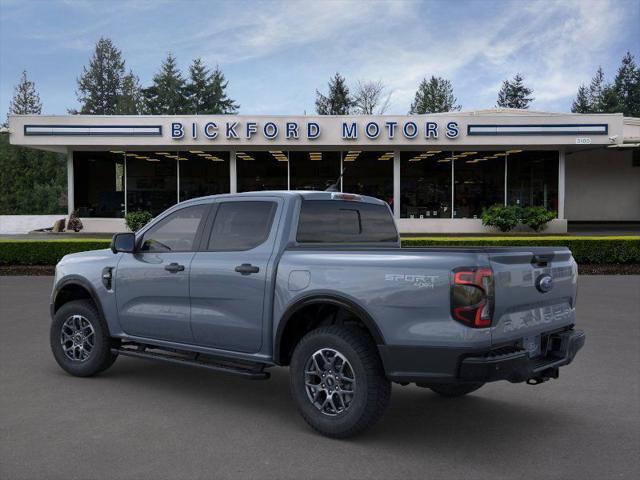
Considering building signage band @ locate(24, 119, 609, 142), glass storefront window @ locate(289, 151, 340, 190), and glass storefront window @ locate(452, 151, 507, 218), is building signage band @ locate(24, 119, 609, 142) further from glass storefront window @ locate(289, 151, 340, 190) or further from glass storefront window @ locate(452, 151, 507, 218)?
glass storefront window @ locate(452, 151, 507, 218)

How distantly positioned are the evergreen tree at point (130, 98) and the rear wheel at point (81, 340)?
71999 mm

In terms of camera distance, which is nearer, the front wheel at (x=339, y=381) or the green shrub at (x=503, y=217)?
the front wheel at (x=339, y=381)

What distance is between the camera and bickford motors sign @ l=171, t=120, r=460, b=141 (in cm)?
2608

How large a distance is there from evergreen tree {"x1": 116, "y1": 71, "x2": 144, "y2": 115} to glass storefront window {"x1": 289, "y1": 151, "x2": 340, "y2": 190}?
2050 inches

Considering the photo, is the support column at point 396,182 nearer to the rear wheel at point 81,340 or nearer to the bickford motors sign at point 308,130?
the bickford motors sign at point 308,130

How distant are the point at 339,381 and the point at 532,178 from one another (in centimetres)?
2513

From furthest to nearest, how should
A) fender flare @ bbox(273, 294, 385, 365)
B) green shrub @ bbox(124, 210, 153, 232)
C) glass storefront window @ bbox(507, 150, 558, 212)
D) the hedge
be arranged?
glass storefront window @ bbox(507, 150, 558, 212) → green shrub @ bbox(124, 210, 153, 232) → the hedge → fender flare @ bbox(273, 294, 385, 365)

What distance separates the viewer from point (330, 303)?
15.7ft

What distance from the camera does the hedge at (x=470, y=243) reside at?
55.6 feet

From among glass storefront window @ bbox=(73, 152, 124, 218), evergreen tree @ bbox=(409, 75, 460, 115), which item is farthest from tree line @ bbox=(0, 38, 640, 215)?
glass storefront window @ bbox=(73, 152, 124, 218)

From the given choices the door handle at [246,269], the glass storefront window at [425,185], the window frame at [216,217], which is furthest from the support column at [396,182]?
the door handle at [246,269]

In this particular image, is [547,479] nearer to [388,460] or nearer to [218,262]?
[388,460]

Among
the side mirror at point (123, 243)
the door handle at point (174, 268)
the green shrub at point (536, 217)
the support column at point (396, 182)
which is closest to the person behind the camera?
the door handle at point (174, 268)

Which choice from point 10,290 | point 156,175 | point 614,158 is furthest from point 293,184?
point 614,158
